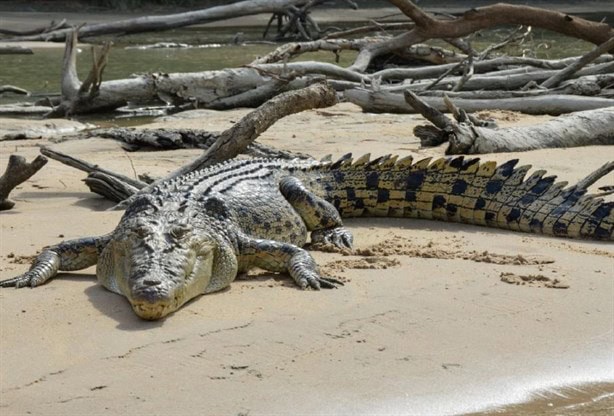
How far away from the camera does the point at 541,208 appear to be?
20.8 feet

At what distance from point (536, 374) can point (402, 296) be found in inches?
37.1

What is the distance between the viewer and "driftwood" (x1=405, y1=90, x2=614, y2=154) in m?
8.54

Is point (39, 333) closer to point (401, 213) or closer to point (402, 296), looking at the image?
point (402, 296)

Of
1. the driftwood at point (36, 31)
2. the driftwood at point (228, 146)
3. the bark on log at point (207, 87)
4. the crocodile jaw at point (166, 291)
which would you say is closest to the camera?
the crocodile jaw at point (166, 291)

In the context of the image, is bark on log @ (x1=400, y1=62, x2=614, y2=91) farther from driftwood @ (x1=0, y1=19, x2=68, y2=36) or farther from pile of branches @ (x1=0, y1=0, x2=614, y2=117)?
driftwood @ (x1=0, y1=19, x2=68, y2=36)

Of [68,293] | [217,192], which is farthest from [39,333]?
[217,192]

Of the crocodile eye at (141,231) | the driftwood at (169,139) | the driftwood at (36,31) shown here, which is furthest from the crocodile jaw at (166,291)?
the driftwood at (36,31)

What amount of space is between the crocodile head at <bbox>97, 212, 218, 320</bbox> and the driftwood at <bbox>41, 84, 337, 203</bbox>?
181 cm

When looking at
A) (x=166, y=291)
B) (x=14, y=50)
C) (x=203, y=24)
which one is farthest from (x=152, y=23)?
(x=166, y=291)

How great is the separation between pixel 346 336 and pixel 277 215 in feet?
5.32

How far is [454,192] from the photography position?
6.70 meters

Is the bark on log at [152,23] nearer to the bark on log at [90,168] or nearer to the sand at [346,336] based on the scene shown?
the bark on log at [90,168]

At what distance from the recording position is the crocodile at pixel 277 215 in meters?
4.91

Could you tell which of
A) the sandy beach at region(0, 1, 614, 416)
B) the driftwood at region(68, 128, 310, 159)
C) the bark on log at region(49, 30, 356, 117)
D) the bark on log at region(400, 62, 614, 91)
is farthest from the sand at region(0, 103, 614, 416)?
the bark on log at region(49, 30, 356, 117)
